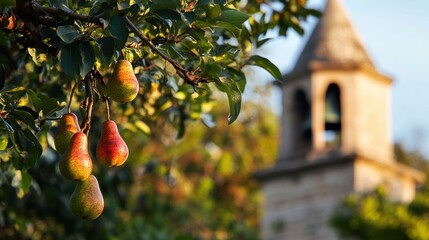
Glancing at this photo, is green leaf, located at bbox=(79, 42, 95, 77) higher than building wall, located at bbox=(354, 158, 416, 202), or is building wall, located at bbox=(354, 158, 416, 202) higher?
green leaf, located at bbox=(79, 42, 95, 77)

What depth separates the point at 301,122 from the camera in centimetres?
1953

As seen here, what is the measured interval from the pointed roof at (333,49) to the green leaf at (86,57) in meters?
15.4

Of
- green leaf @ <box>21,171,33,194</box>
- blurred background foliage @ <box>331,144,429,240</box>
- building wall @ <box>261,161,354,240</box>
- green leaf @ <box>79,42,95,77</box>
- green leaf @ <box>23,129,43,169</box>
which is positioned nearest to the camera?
green leaf @ <box>79,42,95,77</box>

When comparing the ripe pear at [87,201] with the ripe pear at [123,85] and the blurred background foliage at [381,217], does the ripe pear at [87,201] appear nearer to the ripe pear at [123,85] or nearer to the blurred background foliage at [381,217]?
the ripe pear at [123,85]

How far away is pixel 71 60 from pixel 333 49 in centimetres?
1594

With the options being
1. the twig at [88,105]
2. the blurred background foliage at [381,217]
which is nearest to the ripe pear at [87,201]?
the twig at [88,105]

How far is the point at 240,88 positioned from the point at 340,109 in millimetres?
14852

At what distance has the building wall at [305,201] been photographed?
18594 mm

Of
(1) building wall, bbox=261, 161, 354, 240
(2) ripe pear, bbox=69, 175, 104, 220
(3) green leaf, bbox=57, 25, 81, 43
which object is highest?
(3) green leaf, bbox=57, 25, 81, 43

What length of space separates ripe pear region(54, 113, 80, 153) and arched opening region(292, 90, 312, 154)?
1520 cm

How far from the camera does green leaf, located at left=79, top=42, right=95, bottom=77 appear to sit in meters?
3.88

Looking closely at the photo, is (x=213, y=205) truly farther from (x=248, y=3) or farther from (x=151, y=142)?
(x=248, y=3)

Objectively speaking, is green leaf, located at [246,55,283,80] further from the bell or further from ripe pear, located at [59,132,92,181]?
the bell

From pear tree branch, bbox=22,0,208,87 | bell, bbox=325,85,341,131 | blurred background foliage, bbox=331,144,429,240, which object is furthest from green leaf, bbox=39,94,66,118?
bell, bbox=325,85,341,131
